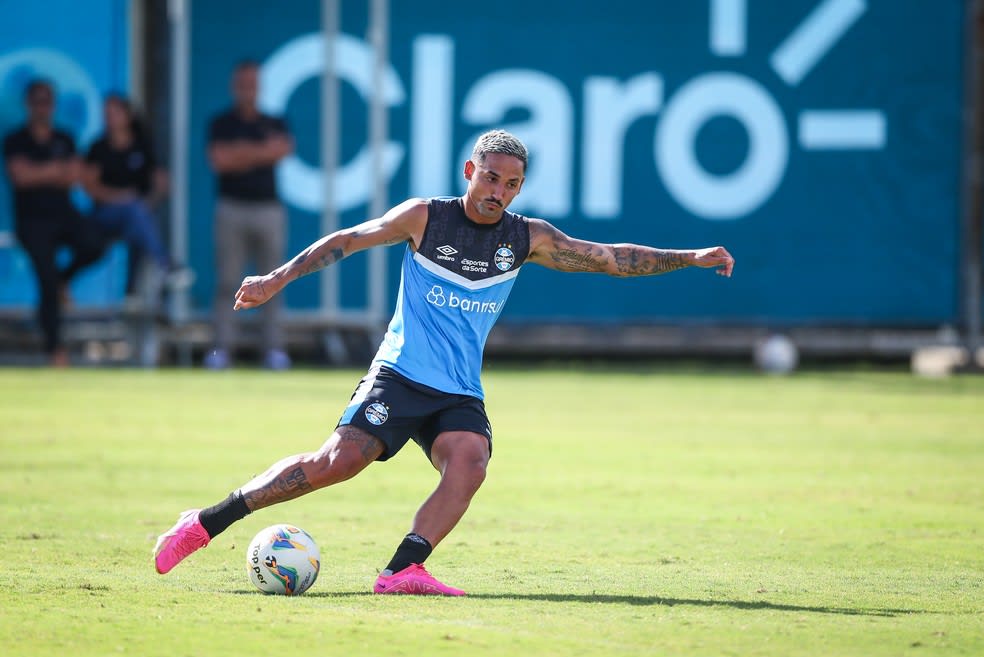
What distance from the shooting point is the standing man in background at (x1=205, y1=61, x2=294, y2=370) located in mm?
19859

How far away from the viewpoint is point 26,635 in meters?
6.16

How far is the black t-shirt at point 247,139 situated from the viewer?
65.2ft

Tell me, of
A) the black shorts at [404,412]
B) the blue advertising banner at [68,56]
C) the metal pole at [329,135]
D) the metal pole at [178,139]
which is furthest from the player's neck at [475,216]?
the blue advertising banner at [68,56]

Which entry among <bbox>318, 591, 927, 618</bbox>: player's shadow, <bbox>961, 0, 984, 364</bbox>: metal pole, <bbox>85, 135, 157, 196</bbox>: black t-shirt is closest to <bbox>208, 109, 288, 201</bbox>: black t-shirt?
<bbox>85, 135, 157, 196</bbox>: black t-shirt

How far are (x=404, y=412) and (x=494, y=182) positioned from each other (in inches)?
46.5

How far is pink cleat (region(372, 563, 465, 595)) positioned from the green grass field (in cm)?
13

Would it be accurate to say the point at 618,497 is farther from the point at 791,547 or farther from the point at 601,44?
the point at 601,44

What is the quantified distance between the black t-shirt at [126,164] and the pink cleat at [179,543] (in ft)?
44.2

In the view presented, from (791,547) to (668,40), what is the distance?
1487cm

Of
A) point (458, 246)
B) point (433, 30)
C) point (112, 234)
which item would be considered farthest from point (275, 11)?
point (458, 246)

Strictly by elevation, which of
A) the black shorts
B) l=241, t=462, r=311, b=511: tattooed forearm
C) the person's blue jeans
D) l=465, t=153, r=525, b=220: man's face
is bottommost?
l=241, t=462, r=311, b=511: tattooed forearm

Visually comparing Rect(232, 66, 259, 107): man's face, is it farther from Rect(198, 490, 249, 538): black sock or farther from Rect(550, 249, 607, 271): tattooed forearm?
Rect(198, 490, 249, 538): black sock

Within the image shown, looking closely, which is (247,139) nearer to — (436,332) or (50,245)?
(50,245)

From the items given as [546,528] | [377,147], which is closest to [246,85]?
[377,147]
